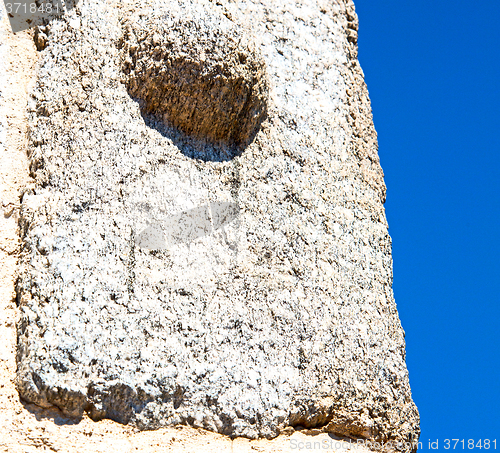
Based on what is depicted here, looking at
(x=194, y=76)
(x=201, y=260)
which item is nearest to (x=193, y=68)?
(x=194, y=76)

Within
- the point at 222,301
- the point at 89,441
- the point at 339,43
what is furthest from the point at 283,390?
the point at 339,43

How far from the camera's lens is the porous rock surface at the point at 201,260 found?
3.70 feet

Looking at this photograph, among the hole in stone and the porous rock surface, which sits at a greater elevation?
the hole in stone

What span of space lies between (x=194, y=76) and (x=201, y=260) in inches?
15.8

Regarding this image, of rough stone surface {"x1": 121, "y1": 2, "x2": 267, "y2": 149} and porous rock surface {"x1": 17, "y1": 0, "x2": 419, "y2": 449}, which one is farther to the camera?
rough stone surface {"x1": 121, "y1": 2, "x2": 267, "y2": 149}

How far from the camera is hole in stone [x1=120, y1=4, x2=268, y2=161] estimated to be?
1.32 m

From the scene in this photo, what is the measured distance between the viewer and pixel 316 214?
142 centimetres

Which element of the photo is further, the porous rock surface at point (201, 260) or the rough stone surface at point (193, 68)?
the rough stone surface at point (193, 68)

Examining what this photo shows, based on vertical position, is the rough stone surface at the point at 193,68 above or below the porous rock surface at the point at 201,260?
above

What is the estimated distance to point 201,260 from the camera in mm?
1270

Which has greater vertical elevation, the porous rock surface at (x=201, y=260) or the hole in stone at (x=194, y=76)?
the hole in stone at (x=194, y=76)

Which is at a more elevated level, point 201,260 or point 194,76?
point 194,76

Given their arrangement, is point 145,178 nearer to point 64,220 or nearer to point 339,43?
point 64,220

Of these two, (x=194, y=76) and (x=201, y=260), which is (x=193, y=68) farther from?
(x=201, y=260)
